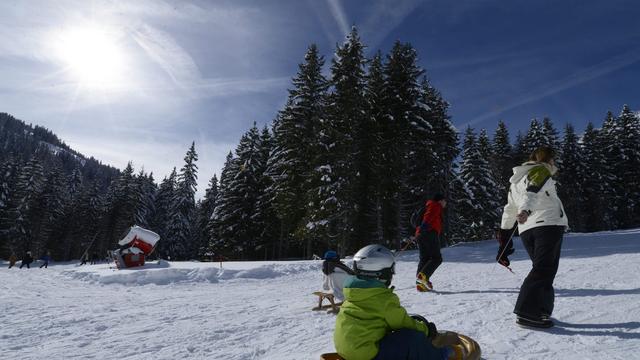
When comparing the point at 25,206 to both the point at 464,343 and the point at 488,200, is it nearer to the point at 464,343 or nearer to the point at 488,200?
the point at 488,200

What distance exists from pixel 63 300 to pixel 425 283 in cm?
962

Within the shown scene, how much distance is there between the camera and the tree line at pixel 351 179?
82.4 ft

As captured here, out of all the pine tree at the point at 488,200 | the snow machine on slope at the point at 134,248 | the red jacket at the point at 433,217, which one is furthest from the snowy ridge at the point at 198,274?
the pine tree at the point at 488,200

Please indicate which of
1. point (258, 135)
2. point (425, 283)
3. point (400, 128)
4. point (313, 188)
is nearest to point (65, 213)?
point (258, 135)

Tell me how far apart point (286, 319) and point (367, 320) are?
4.07 metres

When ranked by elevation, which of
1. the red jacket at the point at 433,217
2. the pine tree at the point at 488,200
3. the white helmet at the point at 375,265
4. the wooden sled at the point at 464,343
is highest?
the pine tree at the point at 488,200

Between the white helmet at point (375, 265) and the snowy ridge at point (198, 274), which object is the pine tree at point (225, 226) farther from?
the white helmet at point (375, 265)

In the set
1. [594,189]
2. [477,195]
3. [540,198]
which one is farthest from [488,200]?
[540,198]

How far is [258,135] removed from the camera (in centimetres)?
4094

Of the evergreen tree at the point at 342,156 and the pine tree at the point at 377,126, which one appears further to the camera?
the pine tree at the point at 377,126

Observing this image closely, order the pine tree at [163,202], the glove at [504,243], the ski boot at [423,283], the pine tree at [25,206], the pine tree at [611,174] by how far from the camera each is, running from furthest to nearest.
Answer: the pine tree at [163,202]
the pine tree at [25,206]
the pine tree at [611,174]
the ski boot at [423,283]
the glove at [504,243]

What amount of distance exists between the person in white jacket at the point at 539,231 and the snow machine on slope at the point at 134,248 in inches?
821

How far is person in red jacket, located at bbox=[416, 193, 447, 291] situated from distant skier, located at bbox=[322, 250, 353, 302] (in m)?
1.99

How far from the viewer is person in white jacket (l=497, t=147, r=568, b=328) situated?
4.52 meters
